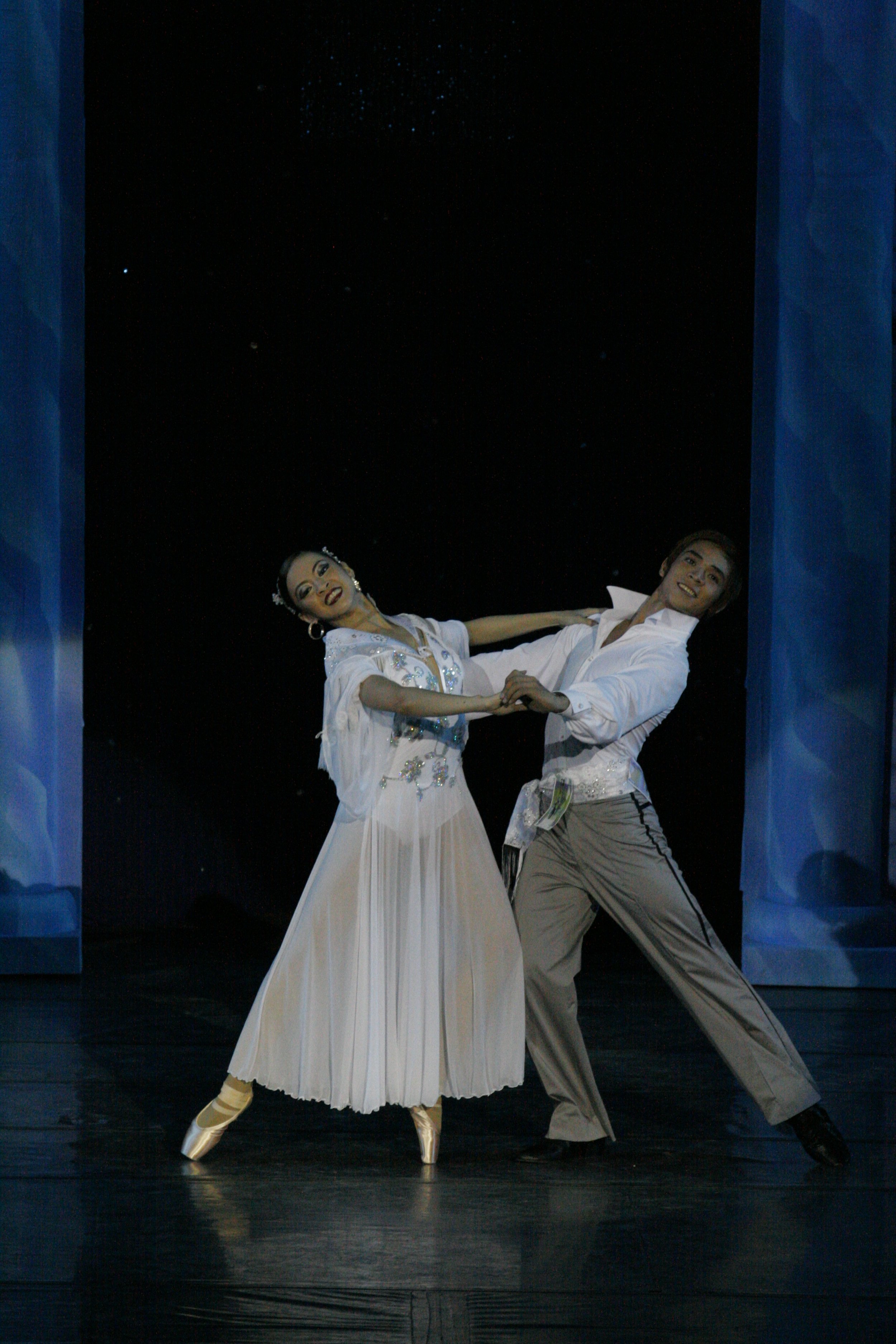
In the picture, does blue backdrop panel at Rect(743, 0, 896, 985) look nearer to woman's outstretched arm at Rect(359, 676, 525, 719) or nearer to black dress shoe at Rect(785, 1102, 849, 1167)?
black dress shoe at Rect(785, 1102, 849, 1167)

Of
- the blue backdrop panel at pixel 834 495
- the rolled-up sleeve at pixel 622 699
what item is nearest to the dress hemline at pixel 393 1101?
the rolled-up sleeve at pixel 622 699

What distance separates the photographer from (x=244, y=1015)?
14.2ft

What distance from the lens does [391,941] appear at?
2.89m

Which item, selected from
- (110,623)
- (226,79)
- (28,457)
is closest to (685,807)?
(110,623)

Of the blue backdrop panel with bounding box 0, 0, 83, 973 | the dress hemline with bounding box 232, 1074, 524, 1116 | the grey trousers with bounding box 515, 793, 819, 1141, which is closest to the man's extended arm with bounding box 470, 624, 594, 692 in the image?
the grey trousers with bounding box 515, 793, 819, 1141

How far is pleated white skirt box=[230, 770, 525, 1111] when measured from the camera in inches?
112

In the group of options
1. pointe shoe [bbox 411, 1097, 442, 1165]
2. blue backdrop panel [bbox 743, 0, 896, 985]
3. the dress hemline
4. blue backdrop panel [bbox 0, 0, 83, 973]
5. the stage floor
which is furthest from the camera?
blue backdrop panel [bbox 0, 0, 83, 973]

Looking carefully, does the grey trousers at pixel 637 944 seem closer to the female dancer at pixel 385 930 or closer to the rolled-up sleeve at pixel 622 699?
the female dancer at pixel 385 930

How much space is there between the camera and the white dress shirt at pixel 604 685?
279 centimetres

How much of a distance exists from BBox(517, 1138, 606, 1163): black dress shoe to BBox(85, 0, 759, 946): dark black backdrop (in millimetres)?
2583

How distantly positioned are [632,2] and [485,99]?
1.94ft

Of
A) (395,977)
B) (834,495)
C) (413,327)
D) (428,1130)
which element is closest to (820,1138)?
(428,1130)

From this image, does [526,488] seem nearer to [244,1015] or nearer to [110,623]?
[110,623]

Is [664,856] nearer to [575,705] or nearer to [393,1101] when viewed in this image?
[575,705]
